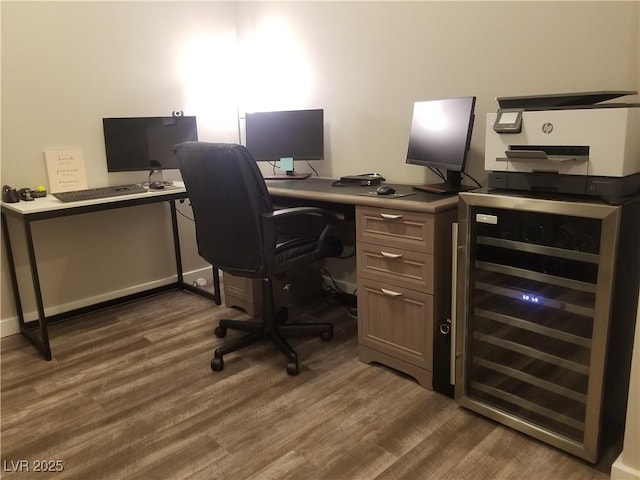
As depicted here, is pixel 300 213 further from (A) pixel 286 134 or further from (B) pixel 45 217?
(B) pixel 45 217

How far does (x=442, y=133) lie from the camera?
2453 millimetres

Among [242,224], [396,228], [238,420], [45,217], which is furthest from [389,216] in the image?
[45,217]

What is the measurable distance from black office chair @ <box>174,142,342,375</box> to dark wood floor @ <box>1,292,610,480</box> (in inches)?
8.3

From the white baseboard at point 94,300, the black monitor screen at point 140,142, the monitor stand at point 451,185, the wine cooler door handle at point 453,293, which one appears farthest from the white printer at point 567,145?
the white baseboard at point 94,300

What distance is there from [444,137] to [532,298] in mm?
929

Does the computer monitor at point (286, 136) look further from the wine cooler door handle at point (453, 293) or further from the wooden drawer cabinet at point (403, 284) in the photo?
the wine cooler door handle at point (453, 293)

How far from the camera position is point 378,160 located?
3.16 metres

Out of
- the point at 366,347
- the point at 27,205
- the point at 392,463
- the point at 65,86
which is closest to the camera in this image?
the point at 392,463

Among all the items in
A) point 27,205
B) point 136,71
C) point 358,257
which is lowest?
point 358,257

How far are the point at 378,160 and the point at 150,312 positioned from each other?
1.81 metres

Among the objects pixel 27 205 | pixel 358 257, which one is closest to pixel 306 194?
pixel 358 257

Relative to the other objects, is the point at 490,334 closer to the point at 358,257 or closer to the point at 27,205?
the point at 358,257

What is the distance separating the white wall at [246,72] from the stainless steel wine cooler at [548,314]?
0.79 metres

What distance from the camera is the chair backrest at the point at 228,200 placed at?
223 cm
